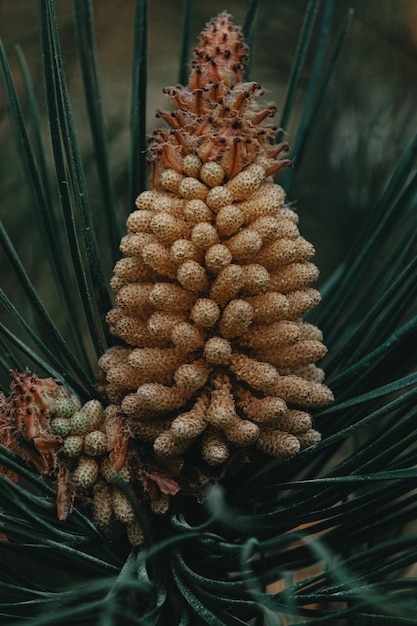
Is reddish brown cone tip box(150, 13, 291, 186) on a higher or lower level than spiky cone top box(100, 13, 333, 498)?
higher

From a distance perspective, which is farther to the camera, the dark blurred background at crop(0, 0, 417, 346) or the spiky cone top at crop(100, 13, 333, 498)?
the dark blurred background at crop(0, 0, 417, 346)

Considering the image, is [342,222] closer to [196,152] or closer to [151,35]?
[151,35]

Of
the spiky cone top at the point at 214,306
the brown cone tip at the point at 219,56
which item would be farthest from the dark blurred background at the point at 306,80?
the spiky cone top at the point at 214,306

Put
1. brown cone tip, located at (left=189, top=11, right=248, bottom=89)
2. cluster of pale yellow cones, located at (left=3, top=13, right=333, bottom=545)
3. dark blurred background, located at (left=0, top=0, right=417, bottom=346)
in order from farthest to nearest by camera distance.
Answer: dark blurred background, located at (left=0, top=0, right=417, bottom=346) → brown cone tip, located at (left=189, top=11, right=248, bottom=89) → cluster of pale yellow cones, located at (left=3, top=13, right=333, bottom=545)

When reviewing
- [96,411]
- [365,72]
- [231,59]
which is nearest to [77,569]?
Answer: [96,411]

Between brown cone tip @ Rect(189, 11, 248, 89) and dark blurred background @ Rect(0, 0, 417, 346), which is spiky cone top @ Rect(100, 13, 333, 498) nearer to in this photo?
brown cone tip @ Rect(189, 11, 248, 89)

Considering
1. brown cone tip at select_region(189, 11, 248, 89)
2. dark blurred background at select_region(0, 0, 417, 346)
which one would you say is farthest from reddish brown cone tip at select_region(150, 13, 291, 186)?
dark blurred background at select_region(0, 0, 417, 346)

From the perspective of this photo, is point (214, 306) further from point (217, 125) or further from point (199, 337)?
point (217, 125)

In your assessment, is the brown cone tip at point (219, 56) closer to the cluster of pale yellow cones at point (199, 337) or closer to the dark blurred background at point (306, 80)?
the cluster of pale yellow cones at point (199, 337)

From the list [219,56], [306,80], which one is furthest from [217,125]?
[306,80]

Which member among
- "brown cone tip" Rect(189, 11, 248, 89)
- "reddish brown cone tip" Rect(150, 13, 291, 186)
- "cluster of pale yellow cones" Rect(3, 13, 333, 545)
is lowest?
"cluster of pale yellow cones" Rect(3, 13, 333, 545)
